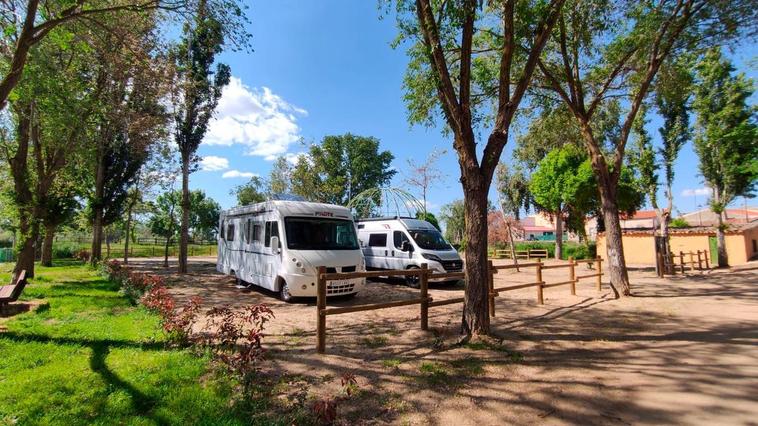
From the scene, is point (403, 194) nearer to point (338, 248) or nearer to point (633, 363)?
point (338, 248)

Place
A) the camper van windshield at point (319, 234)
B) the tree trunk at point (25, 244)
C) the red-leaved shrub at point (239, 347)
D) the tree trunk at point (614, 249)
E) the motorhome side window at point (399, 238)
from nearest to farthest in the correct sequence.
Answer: the red-leaved shrub at point (239, 347), the camper van windshield at point (319, 234), the tree trunk at point (614, 249), the tree trunk at point (25, 244), the motorhome side window at point (399, 238)

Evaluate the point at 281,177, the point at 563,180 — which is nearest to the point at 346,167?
the point at 281,177

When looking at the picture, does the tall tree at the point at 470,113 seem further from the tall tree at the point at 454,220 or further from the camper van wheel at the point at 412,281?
the tall tree at the point at 454,220

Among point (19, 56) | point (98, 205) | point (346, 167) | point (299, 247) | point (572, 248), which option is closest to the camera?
point (19, 56)

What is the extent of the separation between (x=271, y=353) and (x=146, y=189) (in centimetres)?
2238

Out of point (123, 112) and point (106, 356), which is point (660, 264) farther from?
point (123, 112)

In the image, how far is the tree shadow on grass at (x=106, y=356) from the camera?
3.54 m

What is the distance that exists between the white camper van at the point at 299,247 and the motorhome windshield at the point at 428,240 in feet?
11.5

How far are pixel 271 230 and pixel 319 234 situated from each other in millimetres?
1297

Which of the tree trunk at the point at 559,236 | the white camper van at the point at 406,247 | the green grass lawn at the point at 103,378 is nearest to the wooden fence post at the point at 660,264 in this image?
the white camper van at the point at 406,247

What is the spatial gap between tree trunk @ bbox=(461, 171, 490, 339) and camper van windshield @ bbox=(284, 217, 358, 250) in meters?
4.49

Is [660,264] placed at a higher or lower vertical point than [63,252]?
lower

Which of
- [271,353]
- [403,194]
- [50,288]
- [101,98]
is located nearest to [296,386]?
[271,353]

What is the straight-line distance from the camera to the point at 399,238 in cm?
1354
